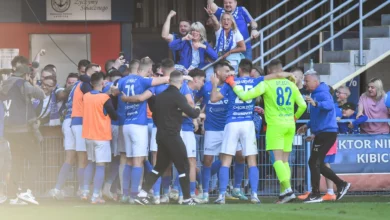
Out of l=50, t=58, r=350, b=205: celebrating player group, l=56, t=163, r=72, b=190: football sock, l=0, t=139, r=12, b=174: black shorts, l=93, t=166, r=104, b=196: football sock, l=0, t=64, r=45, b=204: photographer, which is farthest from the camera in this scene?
l=56, t=163, r=72, b=190: football sock

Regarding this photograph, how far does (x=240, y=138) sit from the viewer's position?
1731 centimetres

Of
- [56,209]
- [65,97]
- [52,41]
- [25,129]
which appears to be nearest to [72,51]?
[52,41]

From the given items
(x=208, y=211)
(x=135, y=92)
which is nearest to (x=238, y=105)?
(x=135, y=92)

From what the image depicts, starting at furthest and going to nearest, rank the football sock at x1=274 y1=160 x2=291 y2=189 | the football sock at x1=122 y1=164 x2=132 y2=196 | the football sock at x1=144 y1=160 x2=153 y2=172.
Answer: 1. the football sock at x1=144 y1=160 x2=153 y2=172
2. the football sock at x1=122 y1=164 x2=132 y2=196
3. the football sock at x1=274 y1=160 x2=291 y2=189

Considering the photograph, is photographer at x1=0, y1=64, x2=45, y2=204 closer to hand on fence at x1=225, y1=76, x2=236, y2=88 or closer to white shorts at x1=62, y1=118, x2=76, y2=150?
white shorts at x1=62, y1=118, x2=76, y2=150

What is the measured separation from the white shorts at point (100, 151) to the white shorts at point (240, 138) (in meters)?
1.91

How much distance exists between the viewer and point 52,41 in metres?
24.4

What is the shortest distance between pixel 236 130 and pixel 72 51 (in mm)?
8017

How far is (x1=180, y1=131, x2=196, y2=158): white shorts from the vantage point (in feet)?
57.9

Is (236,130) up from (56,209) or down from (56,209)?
up

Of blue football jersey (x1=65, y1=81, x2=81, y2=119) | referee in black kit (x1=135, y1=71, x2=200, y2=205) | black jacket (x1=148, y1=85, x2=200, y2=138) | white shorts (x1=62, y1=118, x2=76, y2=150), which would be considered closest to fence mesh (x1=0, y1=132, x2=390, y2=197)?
white shorts (x1=62, y1=118, x2=76, y2=150)

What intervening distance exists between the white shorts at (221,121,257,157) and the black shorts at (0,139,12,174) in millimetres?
3273

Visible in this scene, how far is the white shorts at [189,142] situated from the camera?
57.9ft

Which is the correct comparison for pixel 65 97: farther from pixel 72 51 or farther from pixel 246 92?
pixel 72 51
